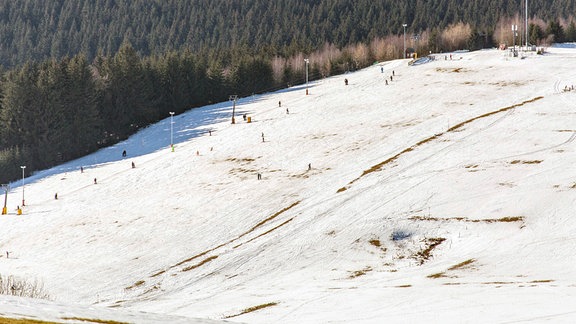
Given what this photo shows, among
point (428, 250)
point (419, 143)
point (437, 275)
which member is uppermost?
point (419, 143)

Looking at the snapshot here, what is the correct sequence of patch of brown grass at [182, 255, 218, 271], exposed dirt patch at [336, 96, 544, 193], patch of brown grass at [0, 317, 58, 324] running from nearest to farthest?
patch of brown grass at [0, 317, 58, 324], patch of brown grass at [182, 255, 218, 271], exposed dirt patch at [336, 96, 544, 193]

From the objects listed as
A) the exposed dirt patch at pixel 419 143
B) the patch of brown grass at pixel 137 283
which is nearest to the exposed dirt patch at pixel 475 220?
the exposed dirt patch at pixel 419 143

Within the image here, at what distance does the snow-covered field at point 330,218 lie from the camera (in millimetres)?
35594

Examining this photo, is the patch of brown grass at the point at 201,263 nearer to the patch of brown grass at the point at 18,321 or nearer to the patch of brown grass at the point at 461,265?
the patch of brown grass at the point at 461,265

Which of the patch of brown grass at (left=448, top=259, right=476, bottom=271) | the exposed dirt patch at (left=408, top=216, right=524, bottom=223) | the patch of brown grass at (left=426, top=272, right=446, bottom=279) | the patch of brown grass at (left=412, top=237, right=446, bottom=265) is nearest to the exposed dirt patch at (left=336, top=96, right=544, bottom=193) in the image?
the exposed dirt patch at (left=408, top=216, right=524, bottom=223)

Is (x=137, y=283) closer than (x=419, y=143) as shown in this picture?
Yes

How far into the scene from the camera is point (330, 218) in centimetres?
5525

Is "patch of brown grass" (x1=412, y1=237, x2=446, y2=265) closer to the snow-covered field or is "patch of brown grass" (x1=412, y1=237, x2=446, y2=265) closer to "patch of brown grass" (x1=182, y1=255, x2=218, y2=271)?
the snow-covered field

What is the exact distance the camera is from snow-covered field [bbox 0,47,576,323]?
3559cm

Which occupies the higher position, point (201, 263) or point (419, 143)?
point (419, 143)

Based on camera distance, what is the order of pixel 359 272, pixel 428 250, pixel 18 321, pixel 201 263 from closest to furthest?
pixel 18 321 < pixel 359 272 < pixel 428 250 < pixel 201 263

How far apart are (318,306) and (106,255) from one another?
27691mm

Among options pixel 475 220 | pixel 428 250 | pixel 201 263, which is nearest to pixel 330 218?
pixel 201 263

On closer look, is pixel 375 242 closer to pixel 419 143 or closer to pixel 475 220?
pixel 475 220
